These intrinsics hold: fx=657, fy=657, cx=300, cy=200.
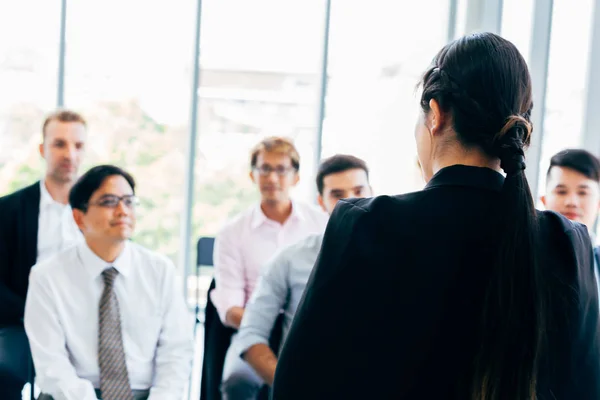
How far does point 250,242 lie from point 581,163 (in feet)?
5.14

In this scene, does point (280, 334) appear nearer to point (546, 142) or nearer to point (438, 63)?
point (438, 63)

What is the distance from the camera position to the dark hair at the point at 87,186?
2674 millimetres

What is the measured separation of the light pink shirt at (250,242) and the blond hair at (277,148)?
0.23 meters

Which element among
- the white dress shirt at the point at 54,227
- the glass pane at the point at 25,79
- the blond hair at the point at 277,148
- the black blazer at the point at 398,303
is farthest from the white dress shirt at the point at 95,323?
the glass pane at the point at 25,79

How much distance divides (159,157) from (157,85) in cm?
58

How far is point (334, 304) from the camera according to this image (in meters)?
0.82

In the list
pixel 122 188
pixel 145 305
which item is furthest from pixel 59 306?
pixel 122 188

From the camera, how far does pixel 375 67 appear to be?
214 inches

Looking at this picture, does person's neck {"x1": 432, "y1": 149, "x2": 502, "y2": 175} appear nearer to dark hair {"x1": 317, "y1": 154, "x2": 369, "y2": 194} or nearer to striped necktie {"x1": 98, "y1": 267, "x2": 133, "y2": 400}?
striped necktie {"x1": 98, "y1": 267, "x2": 133, "y2": 400}

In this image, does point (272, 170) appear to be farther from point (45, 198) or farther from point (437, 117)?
point (437, 117)

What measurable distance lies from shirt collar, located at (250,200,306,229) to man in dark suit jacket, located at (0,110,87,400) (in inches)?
34.6

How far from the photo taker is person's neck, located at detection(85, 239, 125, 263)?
257 cm

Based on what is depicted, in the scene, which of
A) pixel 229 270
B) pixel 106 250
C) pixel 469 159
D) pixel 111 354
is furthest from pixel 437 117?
pixel 229 270

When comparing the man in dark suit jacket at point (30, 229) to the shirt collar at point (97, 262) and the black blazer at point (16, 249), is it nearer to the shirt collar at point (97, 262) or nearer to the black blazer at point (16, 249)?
the black blazer at point (16, 249)
